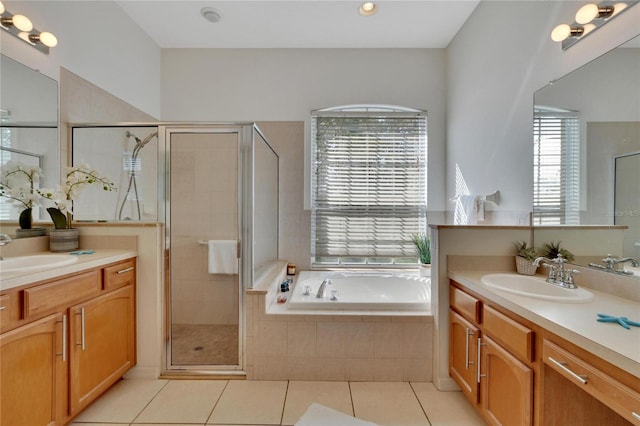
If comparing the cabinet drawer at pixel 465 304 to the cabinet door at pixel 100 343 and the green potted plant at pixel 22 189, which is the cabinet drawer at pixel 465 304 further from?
the green potted plant at pixel 22 189

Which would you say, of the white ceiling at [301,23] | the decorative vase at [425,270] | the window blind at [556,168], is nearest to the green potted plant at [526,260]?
the window blind at [556,168]

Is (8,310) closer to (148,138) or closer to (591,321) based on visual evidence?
(148,138)

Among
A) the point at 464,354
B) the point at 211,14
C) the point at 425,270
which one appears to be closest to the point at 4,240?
the point at 211,14

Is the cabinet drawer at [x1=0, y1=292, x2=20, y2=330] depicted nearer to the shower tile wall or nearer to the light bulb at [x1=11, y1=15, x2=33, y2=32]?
the shower tile wall

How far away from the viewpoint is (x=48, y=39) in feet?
5.85

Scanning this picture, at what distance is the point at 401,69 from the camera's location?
2916 mm

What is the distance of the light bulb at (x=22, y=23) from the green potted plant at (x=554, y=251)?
Answer: 11.0 ft

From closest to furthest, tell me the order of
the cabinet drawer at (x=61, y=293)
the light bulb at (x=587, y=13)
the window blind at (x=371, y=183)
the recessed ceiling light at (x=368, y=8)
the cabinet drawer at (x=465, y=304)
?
the cabinet drawer at (x=61, y=293)
the light bulb at (x=587, y=13)
the cabinet drawer at (x=465, y=304)
the recessed ceiling light at (x=368, y=8)
the window blind at (x=371, y=183)

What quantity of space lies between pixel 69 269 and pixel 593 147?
270 cm

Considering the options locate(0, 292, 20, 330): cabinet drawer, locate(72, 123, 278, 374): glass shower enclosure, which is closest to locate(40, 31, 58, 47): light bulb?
locate(72, 123, 278, 374): glass shower enclosure

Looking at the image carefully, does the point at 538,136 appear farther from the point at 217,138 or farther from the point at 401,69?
the point at 217,138

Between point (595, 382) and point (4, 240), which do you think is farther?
point (4, 240)

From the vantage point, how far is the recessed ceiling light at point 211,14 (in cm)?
239

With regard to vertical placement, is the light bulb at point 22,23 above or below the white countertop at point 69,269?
above
